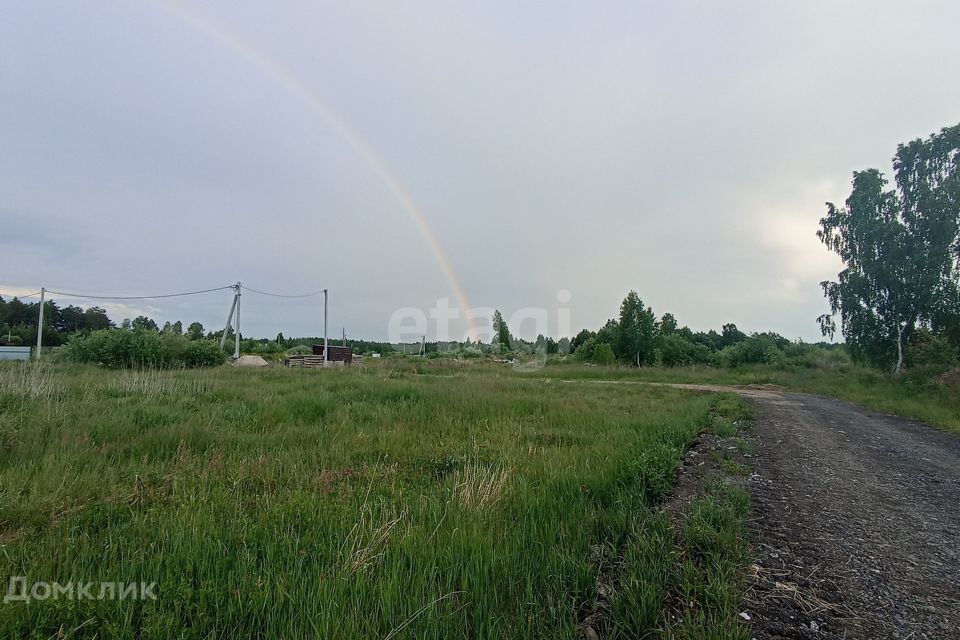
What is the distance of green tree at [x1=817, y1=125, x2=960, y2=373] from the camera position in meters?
16.4

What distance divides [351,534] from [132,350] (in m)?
22.8

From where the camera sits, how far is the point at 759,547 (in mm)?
2523

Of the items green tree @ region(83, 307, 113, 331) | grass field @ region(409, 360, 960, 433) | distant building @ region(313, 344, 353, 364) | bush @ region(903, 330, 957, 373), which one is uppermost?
green tree @ region(83, 307, 113, 331)

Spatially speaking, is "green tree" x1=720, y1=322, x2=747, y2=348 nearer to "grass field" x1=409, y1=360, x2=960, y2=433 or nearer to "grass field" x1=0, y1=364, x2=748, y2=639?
"grass field" x1=409, y1=360, x2=960, y2=433

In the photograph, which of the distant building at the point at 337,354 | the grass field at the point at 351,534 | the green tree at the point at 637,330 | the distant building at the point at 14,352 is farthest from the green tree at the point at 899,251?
the distant building at the point at 14,352

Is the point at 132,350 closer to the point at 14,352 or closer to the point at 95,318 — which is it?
the point at 14,352

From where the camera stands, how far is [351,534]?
2.53 meters

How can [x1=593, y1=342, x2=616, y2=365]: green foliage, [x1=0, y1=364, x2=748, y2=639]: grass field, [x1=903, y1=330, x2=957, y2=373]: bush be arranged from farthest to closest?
[x1=593, y1=342, x2=616, y2=365]: green foliage → [x1=903, y1=330, x2=957, y2=373]: bush → [x1=0, y1=364, x2=748, y2=639]: grass field

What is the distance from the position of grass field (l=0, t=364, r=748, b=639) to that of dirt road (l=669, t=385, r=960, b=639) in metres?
0.25

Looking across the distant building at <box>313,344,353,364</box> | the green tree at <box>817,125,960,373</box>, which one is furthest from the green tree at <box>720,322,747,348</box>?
the distant building at <box>313,344,353,364</box>

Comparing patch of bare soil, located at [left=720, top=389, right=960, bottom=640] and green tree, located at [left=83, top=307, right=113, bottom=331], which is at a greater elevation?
green tree, located at [left=83, top=307, right=113, bottom=331]

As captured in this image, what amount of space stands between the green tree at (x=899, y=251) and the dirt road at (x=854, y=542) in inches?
682

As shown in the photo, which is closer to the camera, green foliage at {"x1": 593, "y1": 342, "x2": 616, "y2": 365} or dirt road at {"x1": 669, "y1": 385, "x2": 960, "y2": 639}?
dirt road at {"x1": 669, "y1": 385, "x2": 960, "y2": 639}

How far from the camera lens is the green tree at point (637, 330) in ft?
106
